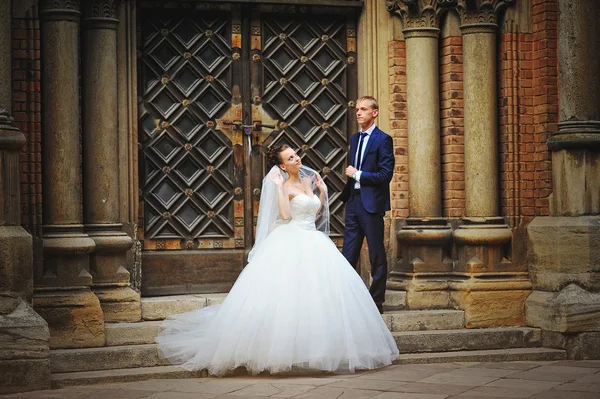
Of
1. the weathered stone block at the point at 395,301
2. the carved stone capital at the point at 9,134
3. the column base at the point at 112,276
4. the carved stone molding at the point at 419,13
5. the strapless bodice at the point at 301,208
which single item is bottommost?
the weathered stone block at the point at 395,301

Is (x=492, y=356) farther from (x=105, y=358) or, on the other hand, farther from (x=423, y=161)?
(x=105, y=358)

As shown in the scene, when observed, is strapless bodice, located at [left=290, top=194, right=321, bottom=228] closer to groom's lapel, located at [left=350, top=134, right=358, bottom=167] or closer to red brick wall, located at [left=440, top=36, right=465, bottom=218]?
groom's lapel, located at [left=350, top=134, right=358, bottom=167]

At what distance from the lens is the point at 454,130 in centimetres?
990

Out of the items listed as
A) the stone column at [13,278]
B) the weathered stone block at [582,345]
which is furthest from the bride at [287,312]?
the weathered stone block at [582,345]

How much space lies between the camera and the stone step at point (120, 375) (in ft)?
25.6

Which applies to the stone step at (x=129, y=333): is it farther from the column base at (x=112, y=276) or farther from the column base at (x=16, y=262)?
the column base at (x=16, y=262)

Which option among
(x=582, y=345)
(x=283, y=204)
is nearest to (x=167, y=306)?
(x=283, y=204)

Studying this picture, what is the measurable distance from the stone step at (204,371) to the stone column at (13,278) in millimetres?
266

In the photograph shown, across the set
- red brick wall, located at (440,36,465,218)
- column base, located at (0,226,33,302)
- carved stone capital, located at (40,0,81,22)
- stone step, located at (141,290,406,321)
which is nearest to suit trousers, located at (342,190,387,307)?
stone step, located at (141,290,406,321)

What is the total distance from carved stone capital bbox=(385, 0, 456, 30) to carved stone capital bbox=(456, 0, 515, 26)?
0.44ft

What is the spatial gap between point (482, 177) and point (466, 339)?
1564 mm

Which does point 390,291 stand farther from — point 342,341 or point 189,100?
point 189,100

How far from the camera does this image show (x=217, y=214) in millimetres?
9891

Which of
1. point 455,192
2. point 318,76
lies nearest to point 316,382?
point 455,192
